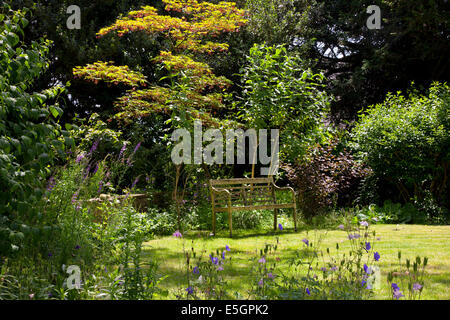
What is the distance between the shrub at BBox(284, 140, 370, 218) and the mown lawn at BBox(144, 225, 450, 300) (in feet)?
3.75

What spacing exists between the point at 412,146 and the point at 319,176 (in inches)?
81.7

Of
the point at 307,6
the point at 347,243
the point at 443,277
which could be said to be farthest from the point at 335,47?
the point at 443,277

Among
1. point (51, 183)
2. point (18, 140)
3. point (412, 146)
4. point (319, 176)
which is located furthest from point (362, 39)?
point (18, 140)

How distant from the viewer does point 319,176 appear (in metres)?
7.84

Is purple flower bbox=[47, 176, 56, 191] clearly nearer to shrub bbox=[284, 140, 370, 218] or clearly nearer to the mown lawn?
the mown lawn

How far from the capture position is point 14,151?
3.01 metres

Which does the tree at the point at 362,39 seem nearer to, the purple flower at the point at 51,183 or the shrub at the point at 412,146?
the shrub at the point at 412,146

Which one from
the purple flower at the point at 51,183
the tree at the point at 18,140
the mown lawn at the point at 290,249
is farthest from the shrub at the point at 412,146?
the tree at the point at 18,140

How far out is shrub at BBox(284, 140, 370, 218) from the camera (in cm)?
777

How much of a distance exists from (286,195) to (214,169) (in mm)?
1618

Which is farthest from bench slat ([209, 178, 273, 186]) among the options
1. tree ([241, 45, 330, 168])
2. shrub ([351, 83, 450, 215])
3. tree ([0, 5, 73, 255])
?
tree ([0, 5, 73, 255])

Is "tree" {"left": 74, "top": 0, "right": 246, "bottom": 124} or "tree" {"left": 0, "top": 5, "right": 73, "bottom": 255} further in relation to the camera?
"tree" {"left": 74, "top": 0, "right": 246, "bottom": 124}

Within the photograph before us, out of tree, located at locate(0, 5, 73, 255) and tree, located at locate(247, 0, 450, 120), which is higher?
tree, located at locate(247, 0, 450, 120)
